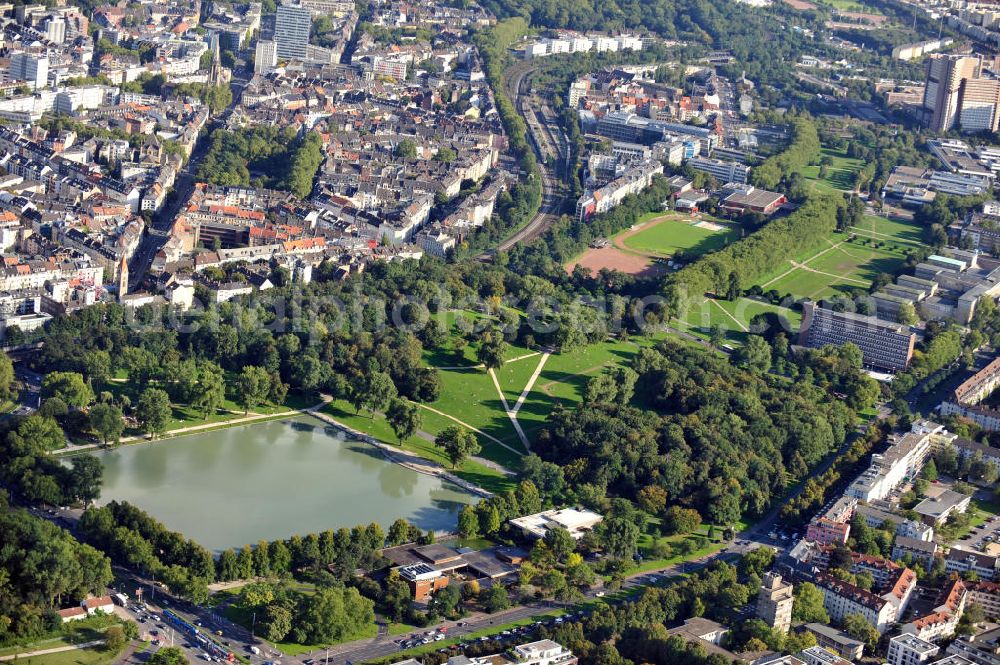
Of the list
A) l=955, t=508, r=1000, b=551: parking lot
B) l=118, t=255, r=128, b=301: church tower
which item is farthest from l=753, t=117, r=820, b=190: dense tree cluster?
l=955, t=508, r=1000, b=551: parking lot

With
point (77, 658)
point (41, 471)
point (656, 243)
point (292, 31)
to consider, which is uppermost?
point (292, 31)

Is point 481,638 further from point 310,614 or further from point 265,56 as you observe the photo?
point 265,56

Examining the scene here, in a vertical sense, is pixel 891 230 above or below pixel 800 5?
below

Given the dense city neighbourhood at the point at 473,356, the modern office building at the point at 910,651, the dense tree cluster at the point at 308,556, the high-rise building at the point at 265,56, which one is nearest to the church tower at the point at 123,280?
the dense city neighbourhood at the point at 473,356

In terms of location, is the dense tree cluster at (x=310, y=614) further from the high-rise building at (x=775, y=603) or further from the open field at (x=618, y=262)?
the open field at (x=618, y=262)

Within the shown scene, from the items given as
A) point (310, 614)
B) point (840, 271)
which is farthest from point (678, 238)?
point (310, 614)

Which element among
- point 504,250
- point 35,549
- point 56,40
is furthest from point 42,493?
point 56,40

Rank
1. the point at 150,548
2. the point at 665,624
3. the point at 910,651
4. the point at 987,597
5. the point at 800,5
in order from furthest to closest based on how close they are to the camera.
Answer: the point at 800,5 < the point at 987,597 < the point at 150,548 < the point at 665,624 < the point at 910,651

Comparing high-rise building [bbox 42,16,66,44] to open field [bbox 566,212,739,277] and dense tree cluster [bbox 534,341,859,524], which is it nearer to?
open field [bbox 566,212,739,277]
